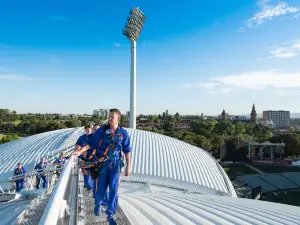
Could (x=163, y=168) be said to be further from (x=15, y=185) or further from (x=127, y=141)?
(x=127, y=141)

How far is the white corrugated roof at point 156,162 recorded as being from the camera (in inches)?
541

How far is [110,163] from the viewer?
3963 millimetres

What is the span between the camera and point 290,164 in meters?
47.6

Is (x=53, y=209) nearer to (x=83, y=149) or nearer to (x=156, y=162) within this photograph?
(x=83, y=149)

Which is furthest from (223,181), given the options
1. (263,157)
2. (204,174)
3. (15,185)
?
(263,157)

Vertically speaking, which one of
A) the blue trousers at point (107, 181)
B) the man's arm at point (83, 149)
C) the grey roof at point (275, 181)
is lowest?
the grey roof at point (275, 181)

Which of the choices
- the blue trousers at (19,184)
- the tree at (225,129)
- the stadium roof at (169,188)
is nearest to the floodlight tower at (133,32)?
the stadium roof at (169,188)

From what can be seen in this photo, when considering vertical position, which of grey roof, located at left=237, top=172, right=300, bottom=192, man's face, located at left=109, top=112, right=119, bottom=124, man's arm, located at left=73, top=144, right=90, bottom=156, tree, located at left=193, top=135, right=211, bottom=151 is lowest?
grey roof, located at left=237, top=172, right=300, bottom=192

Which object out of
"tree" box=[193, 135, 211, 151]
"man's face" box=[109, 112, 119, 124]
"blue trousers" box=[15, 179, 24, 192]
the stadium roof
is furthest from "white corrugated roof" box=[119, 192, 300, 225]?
"tree" box=[193, 135, 211, 151]

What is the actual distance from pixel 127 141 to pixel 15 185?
26.5 ft

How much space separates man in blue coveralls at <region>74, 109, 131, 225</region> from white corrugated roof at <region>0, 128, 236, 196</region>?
9.26 metres

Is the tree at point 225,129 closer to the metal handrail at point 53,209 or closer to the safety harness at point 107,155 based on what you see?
the safety harness at point 107,155

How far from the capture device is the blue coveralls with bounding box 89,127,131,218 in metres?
3.90

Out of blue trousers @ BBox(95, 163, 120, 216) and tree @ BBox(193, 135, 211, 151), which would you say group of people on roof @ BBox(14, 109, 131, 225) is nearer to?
blue trousers @ BBox(95, 163, 120, 216)
